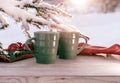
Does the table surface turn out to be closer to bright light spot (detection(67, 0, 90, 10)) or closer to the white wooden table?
the white wooden table

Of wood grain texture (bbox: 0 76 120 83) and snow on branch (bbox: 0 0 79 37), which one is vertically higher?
snow on branch (bbox: 0 0 79 37)

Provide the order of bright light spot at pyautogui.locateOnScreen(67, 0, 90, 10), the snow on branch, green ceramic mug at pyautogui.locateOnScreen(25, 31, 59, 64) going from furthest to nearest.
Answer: bright light spot at pyautogui.locateOnScreen(67, 0, 90, 10) → the snow on branch → green ceramic mug at pyautogui.locateOnScreen(25, 31, 59, 64)

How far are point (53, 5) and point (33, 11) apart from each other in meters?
0.12

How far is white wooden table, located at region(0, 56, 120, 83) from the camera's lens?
76 centimetres

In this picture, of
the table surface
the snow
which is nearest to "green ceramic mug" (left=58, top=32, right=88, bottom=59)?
the table surface

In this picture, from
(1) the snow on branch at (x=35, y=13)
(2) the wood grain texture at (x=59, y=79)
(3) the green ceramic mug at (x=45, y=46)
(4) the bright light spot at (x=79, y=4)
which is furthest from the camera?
(4) the bright light spot at (x=79, y=4)

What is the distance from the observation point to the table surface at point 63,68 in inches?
31.4

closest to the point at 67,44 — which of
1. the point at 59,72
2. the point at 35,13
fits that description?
the point at 59,72

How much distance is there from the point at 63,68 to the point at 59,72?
66 millimetres

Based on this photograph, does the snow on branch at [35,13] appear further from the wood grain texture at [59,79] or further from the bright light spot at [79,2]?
the wood grain texture at [59,79]

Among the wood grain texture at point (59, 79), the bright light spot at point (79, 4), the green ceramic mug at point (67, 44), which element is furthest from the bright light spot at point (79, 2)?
the wood grain texture at point (59, 79)

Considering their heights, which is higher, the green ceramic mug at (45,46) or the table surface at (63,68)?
the green ceramic mug at (45,46)

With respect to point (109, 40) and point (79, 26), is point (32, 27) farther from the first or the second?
point (109, 40)

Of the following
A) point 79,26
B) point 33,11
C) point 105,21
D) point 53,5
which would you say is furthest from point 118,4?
point 33,11
